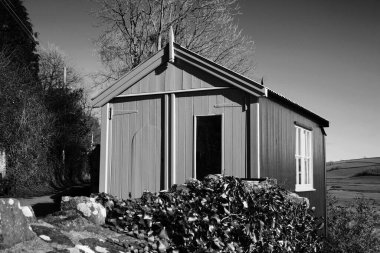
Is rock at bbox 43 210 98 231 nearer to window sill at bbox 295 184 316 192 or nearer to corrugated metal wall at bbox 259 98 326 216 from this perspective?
corrugated metal wall at bbox 259 98 326 216

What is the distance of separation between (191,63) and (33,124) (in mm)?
11547

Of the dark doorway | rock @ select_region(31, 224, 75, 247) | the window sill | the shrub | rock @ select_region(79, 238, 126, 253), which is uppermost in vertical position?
the dark doorway

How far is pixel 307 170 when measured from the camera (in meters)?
13.0

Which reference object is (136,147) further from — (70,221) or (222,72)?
(70,221)

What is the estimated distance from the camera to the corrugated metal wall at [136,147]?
10289 millimetres

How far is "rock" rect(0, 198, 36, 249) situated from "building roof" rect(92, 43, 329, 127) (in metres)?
6.44

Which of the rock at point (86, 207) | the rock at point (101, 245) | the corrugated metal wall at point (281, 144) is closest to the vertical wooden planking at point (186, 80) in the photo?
the corrugated metal wall at point (281, 144)

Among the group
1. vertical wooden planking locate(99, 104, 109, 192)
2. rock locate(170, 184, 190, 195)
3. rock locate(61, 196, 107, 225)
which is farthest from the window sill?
rock locate(61, 196, 107, 225)

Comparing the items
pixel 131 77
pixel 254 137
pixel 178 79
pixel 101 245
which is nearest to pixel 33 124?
pixel 131 77

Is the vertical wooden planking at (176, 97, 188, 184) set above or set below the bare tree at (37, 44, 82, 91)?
below

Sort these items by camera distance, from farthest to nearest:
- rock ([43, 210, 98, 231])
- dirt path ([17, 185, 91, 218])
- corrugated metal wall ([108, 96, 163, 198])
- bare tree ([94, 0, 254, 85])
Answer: bare tree ([94, 0, 254, 85]) < dirt path ([17, 185, 91, 218]) < corrugated metal wall ([108, 96, 163, 198]) < rock ([43, 210, 98, 231])

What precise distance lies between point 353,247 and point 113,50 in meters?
19.0

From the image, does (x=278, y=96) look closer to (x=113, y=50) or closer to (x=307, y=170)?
(x=307, y=170)

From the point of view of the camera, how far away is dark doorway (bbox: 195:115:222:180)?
32.7 feet
